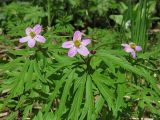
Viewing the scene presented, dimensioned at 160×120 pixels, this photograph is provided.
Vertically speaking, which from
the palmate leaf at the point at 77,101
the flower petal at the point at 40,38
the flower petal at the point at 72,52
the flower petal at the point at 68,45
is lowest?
the palmate leaf at the point at 77,101

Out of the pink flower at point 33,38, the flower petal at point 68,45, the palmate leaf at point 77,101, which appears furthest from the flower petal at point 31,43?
the palmate leaf at point 77,101

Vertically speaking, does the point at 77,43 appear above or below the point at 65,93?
above

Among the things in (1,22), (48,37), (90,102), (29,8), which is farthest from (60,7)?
(90,102)

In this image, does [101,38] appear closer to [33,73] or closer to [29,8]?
[29,8]

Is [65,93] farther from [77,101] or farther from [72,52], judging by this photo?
[72,52]

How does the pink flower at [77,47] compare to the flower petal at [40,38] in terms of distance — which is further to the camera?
the flower petal at [40,38]

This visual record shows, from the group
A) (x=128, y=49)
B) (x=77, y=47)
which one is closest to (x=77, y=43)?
(x=77, y=47)

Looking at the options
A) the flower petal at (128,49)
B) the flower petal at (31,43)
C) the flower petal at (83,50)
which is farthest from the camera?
the flower petal at (128,49)

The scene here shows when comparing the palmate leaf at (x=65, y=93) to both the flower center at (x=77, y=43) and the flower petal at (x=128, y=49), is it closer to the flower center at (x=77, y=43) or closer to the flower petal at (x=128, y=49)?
the flower center at (x=77, y=43)

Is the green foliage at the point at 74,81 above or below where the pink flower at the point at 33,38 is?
below

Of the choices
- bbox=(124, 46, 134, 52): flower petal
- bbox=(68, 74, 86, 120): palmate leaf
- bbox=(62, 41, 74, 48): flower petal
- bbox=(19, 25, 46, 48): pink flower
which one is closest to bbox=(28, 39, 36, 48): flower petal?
bbox=(19, 25, 46, 48): pink flower

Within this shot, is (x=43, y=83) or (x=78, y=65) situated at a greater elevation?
(x=78, y=65)
